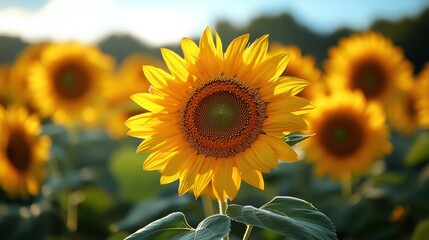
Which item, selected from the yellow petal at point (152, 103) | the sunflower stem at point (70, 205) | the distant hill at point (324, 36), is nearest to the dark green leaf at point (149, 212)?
the sunflower stem at point (70, 205)

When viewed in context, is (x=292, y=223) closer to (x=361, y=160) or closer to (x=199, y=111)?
(x=199, y=111)

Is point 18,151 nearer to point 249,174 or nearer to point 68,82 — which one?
point 68,82

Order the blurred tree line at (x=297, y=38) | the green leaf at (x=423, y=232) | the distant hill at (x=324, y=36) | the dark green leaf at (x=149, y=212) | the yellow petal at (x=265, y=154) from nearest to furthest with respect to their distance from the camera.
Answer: the yellow petal at (x=265, y=154) → the green leaf at (x=423, y=232) → the dark green leaf at (x=149, y=212) → the blurred tree line at (x=297, y=38) → the distant hill at (x=324, y=36)

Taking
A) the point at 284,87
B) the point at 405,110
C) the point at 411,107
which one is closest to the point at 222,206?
the point at 284,87

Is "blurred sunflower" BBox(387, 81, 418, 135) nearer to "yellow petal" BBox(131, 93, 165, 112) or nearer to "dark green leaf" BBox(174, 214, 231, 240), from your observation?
"yellow petal" BBox(131, 93, 165, 112)

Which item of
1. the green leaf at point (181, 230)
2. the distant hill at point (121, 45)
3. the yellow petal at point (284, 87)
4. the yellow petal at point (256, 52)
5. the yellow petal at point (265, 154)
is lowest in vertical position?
the distant hill at point (121, 45)

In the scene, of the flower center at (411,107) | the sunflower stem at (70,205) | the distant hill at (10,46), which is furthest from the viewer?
the distant hill at (10,46)

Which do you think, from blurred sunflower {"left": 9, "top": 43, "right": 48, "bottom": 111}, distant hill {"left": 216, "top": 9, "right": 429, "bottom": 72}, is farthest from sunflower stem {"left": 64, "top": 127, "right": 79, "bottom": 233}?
distant hill {"left": 216, "top": 9, "right": 429, "bottom": 72}

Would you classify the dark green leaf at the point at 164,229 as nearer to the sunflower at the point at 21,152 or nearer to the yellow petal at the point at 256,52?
the yellow petal at the point at 256,52

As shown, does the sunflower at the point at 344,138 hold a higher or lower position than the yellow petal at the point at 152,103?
lower
